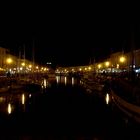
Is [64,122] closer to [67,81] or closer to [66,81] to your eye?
[67,81]

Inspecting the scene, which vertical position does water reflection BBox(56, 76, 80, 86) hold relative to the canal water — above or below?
above

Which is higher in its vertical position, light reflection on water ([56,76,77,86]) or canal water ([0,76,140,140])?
light reflection on water ([56,76,77,86])

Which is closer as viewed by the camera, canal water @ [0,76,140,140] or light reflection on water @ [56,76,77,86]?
canal water @ [0,76,140,140]

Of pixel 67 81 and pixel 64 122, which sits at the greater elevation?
pixel 67 81

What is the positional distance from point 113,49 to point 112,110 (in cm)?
8167

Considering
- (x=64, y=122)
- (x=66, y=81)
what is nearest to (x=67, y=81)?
(x=66, y=81)

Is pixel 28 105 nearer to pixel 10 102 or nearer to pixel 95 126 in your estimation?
pixel 10 102

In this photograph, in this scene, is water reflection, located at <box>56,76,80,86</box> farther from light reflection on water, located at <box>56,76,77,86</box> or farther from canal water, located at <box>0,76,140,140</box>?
canal water, located at <box>0,76,140,140</box>

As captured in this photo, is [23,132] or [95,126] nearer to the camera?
[23,132]

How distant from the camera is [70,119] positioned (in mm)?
26797

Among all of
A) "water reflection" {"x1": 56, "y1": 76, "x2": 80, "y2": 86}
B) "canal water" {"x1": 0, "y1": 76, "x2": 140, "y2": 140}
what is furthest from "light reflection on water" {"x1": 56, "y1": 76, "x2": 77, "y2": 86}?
"canal water" {"x1": 0, "y1": 76, "x2": 140, "y2": 140}

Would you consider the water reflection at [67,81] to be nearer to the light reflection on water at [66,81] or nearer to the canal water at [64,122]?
the light reflection on water at [66,81]

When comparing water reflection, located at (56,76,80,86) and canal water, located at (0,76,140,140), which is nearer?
canal water, located at (0,76,140,140)

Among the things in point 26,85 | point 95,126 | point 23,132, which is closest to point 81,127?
point 95,126
